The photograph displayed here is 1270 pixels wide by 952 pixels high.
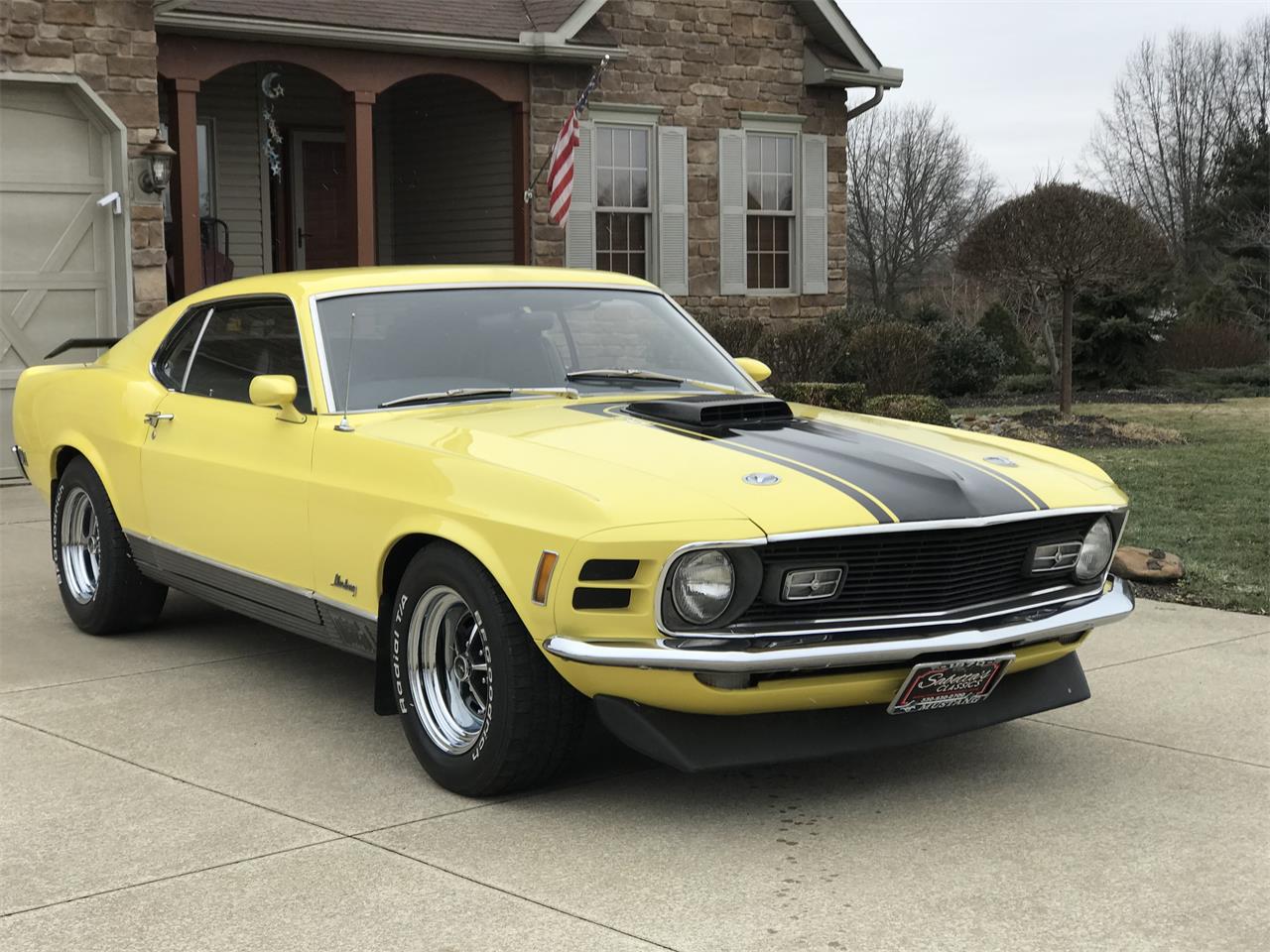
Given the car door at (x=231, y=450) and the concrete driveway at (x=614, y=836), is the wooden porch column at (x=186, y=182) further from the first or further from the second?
the concrete driveway at (x=614, y=836)

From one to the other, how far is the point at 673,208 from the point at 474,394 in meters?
12.7

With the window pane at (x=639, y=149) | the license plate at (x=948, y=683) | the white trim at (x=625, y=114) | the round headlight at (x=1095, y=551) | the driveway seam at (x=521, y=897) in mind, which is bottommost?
the driveway seam at (x=521, y=897)

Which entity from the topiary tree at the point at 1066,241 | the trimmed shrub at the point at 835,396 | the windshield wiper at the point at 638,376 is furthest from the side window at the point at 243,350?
the topiary tree at the point at 1066,241

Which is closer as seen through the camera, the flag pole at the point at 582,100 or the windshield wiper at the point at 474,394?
the windshield wiper at the point at 474,394

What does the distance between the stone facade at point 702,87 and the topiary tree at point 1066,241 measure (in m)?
3.08

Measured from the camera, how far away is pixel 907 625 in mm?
4242

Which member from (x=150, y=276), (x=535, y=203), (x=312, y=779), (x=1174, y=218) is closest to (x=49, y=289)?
(x=150, y=276)

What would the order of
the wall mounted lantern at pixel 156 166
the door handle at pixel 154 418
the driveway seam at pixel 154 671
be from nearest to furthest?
the driveway seam at pixel 154 671
the door handle at pixel 154 418
the wall mounted lantern at pixel 156 166

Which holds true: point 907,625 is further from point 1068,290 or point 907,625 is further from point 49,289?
point 1068,290

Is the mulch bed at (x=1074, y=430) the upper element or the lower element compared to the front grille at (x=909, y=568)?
lower

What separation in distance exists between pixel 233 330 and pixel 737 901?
3355 millimetres

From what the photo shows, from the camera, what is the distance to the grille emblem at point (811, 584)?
4.12m

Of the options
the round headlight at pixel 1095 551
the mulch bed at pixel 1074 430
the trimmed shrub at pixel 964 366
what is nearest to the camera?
the round headlight at pixel 1095 551

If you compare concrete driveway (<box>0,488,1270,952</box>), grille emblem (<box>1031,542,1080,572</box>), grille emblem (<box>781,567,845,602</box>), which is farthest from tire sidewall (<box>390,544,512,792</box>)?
grille emblem (<box>1031,542,1080,572</box>)
